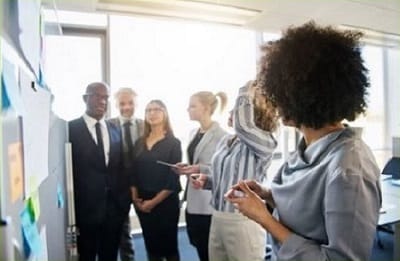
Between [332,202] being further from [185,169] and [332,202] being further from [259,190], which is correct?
[185,169]

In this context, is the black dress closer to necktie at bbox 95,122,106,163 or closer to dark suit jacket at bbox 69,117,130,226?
dark suit jacket at bbox 69,117,130,226

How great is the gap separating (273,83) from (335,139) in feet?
0.77

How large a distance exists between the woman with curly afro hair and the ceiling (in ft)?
5.58

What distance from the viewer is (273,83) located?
914mm

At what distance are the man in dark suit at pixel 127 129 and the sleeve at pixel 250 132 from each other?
41.6 inches

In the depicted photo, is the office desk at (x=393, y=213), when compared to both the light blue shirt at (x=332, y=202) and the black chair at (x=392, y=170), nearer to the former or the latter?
the black chair at (x=392, y=170)

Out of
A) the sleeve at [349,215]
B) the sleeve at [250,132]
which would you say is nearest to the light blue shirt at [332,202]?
the sleeve at [349,215]

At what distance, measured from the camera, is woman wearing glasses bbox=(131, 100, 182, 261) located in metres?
2.31

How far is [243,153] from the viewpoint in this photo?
1.71 m

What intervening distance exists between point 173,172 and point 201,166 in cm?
24

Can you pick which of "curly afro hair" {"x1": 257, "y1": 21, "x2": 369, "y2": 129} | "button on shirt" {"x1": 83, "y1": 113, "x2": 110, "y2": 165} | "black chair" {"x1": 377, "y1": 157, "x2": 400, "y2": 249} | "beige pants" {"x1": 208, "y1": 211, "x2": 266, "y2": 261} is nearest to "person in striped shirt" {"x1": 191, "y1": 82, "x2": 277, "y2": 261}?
"beige pants" {"x1": 208, "y1": 211, "x2": 266, "y2": 261}

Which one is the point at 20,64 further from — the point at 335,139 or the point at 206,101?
the point at 206,101

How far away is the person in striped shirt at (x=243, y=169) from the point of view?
165cm

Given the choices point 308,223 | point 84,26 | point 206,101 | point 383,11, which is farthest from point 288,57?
point 84,26
